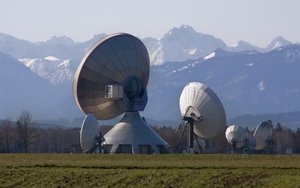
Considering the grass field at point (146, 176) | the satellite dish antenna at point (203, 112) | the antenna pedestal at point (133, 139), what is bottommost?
the grass field at point (146, 176)

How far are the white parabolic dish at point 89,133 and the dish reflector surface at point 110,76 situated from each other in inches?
225

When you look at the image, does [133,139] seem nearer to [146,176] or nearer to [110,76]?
[110,76]

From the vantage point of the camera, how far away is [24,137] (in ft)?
476

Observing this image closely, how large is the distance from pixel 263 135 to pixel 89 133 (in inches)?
1737

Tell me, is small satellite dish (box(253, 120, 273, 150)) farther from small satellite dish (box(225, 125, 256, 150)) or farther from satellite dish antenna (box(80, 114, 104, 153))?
satellite dish antenna (box(80, 114, 104, 153))

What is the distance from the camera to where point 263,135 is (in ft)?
498

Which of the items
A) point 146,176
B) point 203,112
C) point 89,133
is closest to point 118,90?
point 89,133

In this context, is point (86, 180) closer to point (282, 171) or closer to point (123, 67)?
point (282, 171)

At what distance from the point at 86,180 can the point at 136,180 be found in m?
3.09

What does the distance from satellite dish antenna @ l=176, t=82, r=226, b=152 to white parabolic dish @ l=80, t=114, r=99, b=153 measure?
15.3 metres

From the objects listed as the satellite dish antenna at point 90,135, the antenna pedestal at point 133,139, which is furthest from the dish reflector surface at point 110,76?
the satellite dish antenna at point 90,135

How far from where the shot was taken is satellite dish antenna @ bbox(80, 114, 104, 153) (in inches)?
4609

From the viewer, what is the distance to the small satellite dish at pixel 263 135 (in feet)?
494

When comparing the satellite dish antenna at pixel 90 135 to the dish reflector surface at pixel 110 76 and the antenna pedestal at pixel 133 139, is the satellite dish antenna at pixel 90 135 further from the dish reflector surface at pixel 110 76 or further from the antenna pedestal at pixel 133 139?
the dish reflector surface at pixel 110 76
